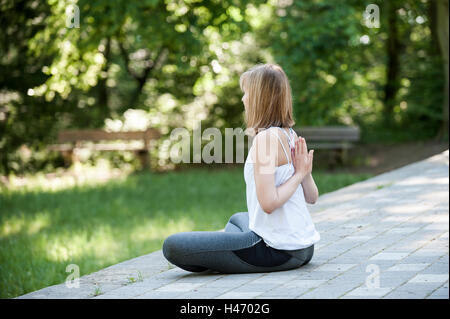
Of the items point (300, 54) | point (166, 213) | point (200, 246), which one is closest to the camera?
point (200, 246)

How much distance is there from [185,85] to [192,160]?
215 cm

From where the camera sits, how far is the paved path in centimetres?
386

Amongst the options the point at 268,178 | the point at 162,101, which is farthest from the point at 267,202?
the point at 162,101

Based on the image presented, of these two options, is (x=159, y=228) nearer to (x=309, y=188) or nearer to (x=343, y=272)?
(x=309, y=188)

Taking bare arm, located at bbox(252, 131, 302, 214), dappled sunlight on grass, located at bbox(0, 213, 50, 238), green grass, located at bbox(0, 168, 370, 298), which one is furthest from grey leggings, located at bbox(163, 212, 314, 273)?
dappled sunlight on grass, located at bbox(0, 213, 50, 238)

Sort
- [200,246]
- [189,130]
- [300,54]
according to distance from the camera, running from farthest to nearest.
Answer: [189,130] < [300,54] < [200,246]

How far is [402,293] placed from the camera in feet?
12.1

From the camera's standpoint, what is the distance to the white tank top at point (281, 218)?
426cm

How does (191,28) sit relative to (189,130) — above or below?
above

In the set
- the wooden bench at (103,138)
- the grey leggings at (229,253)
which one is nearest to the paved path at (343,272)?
the grey leggings at (229,253)

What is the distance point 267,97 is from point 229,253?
100 centimetres

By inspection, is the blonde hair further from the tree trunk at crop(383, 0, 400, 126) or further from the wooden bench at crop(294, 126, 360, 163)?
the tree trunk at crop(383, 0, 400, 126)
